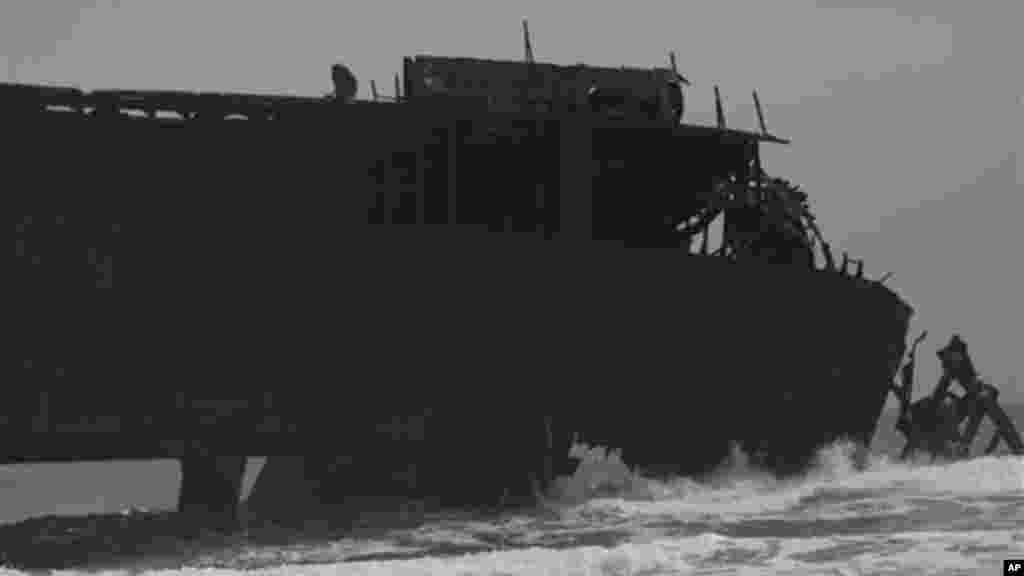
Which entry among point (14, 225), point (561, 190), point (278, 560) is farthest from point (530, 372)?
point (14, 225)

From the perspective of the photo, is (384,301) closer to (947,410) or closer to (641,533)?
(641,533)

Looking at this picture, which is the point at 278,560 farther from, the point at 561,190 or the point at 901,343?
the point at 901,343

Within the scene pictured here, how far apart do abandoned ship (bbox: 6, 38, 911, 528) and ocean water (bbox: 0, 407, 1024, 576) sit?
0.91 metres

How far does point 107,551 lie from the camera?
1677 centimetres

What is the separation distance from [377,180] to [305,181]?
1246 millimetres

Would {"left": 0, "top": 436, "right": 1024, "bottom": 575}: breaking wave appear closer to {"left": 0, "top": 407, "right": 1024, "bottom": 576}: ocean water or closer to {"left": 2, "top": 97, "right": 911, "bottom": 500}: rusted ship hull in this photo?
{"left": 0, "top": 407, "right": 1024, "bottom": 576}: ocean water

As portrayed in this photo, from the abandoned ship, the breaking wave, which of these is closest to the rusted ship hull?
the abandoned ship

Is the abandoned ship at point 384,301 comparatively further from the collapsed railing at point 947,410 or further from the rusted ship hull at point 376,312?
the collapsed railing at point 947,410

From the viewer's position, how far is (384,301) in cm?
1878

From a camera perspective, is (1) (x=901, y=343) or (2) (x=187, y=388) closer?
(2) (x=187, y=388)

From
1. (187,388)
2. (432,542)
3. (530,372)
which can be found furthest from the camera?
(530,372)

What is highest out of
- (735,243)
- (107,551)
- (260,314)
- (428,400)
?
(735,243)

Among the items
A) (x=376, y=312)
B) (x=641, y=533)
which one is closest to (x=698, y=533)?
(x=641, y=533)

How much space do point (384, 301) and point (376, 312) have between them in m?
0.19
